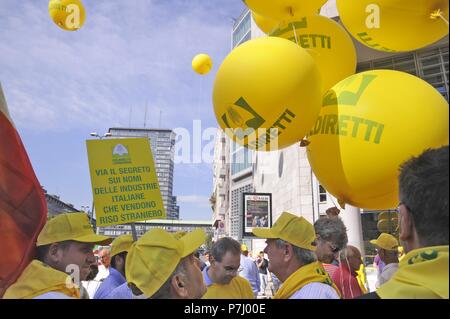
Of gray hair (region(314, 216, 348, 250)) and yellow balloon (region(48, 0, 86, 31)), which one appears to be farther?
yellow balloon (region(48, 0, 86, 31))

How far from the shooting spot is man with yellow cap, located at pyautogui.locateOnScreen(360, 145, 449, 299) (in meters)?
1.14

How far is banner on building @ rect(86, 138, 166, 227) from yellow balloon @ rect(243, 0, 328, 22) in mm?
2162

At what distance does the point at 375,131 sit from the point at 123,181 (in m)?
3.05

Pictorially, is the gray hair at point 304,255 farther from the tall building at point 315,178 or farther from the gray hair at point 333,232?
the tall building at point 315,178

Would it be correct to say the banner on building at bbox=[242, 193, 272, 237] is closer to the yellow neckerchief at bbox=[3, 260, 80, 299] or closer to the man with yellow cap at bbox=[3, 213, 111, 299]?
the man with yellow cap at bbox=[3, 213, 111, 299]

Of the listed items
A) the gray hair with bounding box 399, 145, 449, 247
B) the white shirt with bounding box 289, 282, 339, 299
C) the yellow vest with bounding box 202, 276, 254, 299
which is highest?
the gray hair with bounding box 399, 145, 449, 247

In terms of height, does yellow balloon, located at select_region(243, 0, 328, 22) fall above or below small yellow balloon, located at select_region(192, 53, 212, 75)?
below

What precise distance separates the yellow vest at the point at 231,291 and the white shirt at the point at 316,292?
2.94 feet

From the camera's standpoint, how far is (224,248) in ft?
10.7

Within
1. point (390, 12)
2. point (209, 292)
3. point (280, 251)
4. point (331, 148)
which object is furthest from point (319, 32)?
point (209, 292)

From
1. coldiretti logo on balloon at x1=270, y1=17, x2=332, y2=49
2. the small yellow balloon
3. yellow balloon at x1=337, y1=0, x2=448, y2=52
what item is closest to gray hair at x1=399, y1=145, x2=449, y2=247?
yellow balloon at x1=337, y1=0, x2=448, y2=52

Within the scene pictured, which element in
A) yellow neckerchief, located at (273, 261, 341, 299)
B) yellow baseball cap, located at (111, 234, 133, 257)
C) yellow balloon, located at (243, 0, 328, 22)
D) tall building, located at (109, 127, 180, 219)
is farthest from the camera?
tall building, located at (109, 127, 180, 219)
